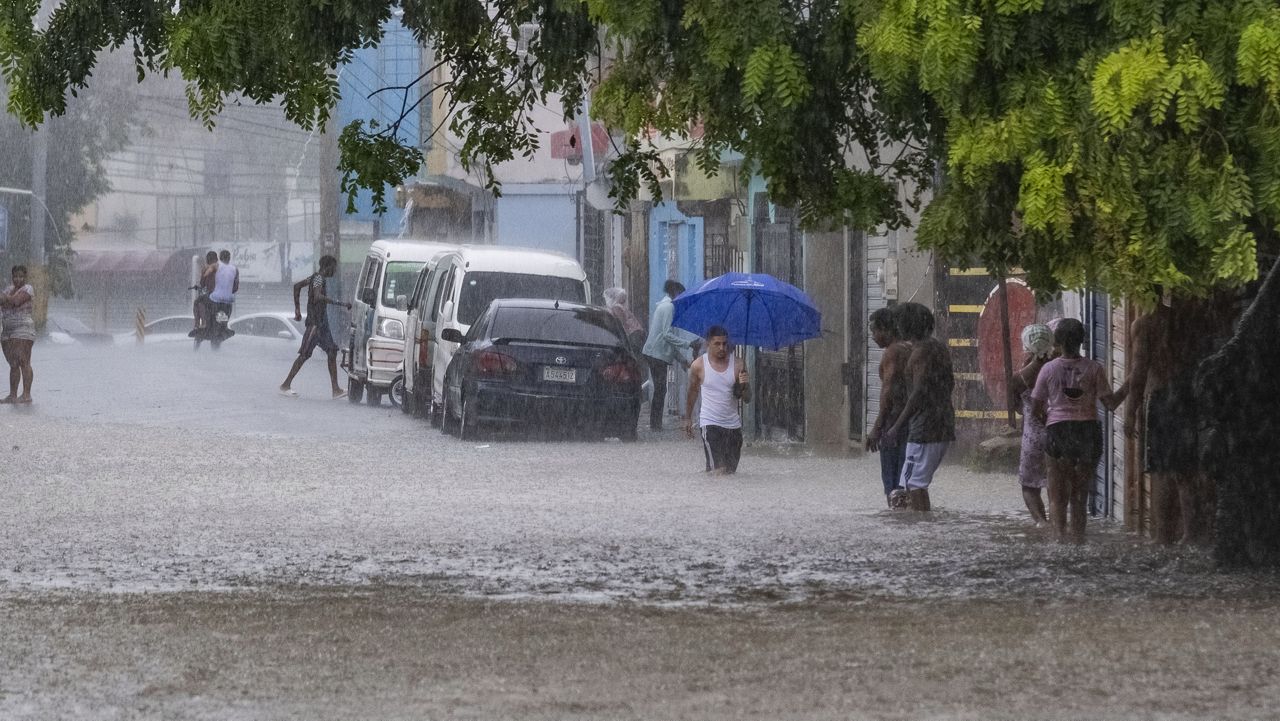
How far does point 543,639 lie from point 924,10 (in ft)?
8.98

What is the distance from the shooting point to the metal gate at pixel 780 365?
22.0m

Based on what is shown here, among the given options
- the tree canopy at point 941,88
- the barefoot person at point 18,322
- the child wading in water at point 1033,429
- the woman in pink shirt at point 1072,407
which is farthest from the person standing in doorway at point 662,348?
the tree canopy at point 941,88

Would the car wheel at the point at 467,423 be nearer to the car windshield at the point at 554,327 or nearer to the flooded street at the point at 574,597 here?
the car windshield at the point at 554,327

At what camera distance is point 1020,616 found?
873 centimetres

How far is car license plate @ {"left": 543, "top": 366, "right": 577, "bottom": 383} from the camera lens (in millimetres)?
21062

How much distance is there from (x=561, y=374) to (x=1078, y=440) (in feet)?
31.6

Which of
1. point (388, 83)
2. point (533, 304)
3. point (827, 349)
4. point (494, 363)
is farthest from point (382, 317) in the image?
point (388, 83)

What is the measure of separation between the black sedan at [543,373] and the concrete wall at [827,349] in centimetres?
178

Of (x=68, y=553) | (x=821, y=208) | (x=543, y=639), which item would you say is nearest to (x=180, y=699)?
(x=543, y=639)

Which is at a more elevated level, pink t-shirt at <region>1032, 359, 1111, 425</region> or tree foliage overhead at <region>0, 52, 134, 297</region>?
tree foliage overhead at <region>0, 52, 134, 297</region>

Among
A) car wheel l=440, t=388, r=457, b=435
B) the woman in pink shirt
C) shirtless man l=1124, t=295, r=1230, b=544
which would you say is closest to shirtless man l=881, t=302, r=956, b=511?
the woman in pink shirt

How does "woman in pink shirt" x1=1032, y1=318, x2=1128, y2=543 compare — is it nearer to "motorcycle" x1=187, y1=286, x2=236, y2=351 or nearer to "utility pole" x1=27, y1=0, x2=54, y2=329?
"motorcycle" x1=187, y1=286, x2=236, y2=351

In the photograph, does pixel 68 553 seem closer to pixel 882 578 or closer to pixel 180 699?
pixel 882 578

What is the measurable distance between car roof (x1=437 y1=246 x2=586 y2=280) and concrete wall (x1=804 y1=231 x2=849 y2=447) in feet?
11.6
